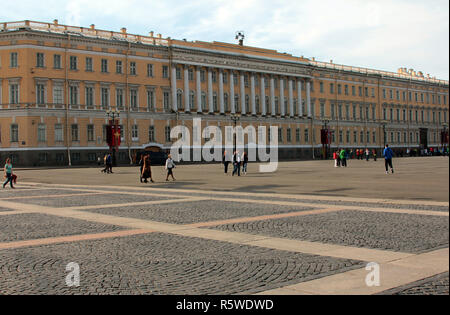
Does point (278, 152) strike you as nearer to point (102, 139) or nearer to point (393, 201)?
point (102, 139)

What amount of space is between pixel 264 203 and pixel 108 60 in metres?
53.7

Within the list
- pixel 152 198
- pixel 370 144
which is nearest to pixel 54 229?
pixel 152 198

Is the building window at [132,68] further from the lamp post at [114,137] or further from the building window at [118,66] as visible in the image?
the lamp post at [114,137]

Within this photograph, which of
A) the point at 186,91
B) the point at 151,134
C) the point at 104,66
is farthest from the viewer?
the point at 186,91

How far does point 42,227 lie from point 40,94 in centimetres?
5226

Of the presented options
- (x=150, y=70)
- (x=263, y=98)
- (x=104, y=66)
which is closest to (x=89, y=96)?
(x=104, y=66)

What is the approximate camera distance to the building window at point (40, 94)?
200ft

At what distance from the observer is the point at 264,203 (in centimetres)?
1752

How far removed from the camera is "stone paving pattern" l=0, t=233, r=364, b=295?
267 inches

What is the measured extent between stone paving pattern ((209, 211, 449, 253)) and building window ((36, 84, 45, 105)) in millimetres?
53232

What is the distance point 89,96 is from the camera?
65.5m

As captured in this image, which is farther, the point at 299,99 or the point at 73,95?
the point at 299,99

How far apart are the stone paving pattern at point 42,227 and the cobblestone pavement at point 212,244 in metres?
0.03

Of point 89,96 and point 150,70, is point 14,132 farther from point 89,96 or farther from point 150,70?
point 150,70
